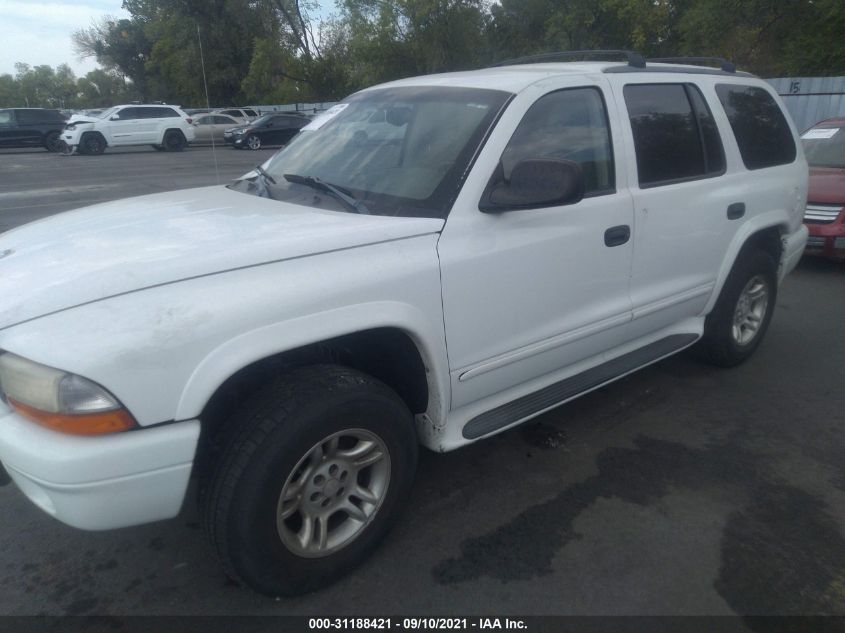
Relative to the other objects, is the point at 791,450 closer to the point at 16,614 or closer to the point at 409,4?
the point at 16,614

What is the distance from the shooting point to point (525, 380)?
10.7 feet

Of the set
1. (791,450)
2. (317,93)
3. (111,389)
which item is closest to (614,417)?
(791,450)

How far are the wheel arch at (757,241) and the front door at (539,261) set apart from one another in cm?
98

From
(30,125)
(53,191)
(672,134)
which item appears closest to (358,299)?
(672,134)

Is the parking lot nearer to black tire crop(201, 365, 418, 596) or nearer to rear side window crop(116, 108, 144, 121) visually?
black tire crop(201, 365, 418, 596)

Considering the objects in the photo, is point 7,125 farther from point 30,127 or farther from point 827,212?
point 827,212

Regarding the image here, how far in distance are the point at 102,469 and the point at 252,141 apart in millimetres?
28040

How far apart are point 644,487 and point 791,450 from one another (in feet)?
3.22

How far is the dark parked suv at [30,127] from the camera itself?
25609 millimetres

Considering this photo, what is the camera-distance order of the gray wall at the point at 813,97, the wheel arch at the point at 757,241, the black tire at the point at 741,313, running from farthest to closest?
1. the gray wall at the point at 813,97
2. the black tire at the point at 741,313
3. the wheel arch at the point at 757,241

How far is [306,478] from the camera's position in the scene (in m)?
2.52

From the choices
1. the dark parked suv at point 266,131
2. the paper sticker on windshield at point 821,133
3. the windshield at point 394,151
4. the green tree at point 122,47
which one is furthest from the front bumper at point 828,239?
the green tree at point 122,47

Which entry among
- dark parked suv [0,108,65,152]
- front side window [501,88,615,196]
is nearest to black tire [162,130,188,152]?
→ dark parked suv [0,108,65,152]

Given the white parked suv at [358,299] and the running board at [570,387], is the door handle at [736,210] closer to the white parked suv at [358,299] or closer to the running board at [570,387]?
the white parked suv at [358,299]
